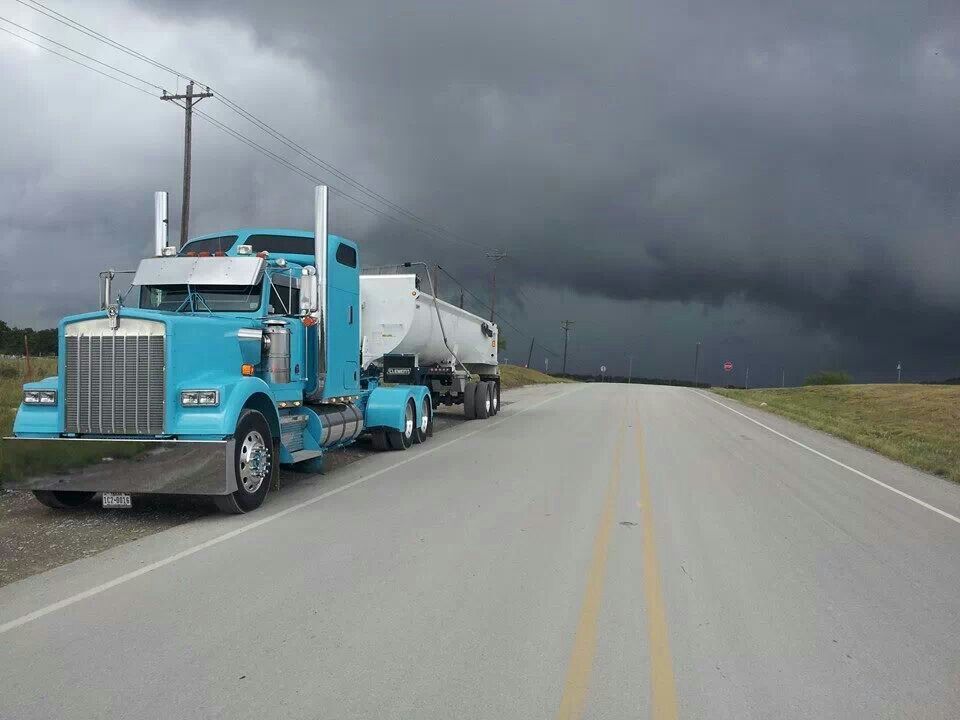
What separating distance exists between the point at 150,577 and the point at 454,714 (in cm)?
355

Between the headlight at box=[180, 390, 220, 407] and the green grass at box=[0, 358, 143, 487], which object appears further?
the headlight at box=[180, 390, 220, 407]

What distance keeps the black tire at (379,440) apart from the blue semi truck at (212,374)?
6.28ft

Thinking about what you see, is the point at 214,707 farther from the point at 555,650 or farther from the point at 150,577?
the point at 150,577

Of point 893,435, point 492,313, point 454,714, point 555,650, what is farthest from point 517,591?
point 492,313

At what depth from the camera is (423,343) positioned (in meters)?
19.1

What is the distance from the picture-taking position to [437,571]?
676cm

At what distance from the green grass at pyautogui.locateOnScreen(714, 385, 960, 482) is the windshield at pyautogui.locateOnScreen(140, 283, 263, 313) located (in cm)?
1330

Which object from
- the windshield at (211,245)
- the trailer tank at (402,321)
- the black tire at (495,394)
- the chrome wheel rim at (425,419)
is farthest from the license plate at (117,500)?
the black tire at (495,394)

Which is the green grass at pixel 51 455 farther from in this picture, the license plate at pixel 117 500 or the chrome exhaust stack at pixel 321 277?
the chrome exhaust stack at pixel 321 277

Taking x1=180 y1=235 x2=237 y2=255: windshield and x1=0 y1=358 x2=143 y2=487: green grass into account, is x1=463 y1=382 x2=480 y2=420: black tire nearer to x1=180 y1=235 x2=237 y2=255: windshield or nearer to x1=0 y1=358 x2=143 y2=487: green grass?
x1=180 y1=235 x2=237 y2=255: windshield

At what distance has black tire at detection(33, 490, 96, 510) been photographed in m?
8.90

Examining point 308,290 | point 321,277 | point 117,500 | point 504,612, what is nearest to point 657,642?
point 504,612

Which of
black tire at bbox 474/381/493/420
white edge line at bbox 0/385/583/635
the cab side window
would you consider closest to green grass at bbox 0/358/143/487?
white edge line at bbox 0/385/583/635

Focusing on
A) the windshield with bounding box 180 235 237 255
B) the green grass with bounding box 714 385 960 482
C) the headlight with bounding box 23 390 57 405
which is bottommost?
the green grass with bounding box 714 385 960 482
